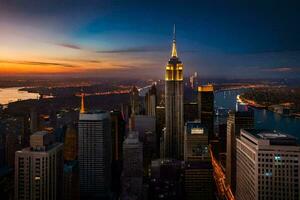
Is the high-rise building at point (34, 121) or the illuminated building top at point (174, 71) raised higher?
the illuminated building top at point (174, 71)

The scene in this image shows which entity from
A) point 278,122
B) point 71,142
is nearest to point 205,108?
point 71,142

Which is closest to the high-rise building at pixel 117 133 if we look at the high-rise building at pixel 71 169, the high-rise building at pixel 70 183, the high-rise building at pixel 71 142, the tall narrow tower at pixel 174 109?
the high-rise building at pixel 71 142

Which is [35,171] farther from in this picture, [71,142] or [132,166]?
[132,166]

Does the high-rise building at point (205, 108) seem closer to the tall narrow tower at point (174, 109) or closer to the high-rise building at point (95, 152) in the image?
the tall narrow tower at point (174, 109)

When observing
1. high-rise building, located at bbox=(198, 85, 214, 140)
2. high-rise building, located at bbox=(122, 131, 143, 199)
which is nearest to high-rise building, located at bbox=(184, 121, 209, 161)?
high-rise building, located at bbox=(122, 131, 143, 199)

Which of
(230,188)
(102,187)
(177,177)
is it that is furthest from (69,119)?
(230,188)

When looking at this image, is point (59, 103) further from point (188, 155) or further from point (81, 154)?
point (188, 155)
